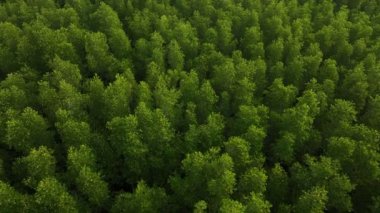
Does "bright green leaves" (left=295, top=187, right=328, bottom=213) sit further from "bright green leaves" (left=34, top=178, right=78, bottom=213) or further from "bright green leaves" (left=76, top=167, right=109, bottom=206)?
"bright green leaves" (left=34, top=178, right=78, bottom=213)

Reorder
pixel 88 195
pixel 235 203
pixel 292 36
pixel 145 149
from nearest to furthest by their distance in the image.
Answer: pixel 235 203 < pixel 88 195 < pixel 145 149 < pixel 292 36

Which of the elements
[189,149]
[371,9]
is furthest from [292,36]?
[189,149]

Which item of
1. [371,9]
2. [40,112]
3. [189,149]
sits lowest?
[40,112]

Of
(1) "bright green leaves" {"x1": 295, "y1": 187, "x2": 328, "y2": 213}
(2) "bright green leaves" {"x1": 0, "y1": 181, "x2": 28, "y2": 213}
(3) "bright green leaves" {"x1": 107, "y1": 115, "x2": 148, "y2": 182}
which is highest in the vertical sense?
(1) "bright green leaves" {"x1": 295, "y1": 187, "x2": 328, "y2": 213}

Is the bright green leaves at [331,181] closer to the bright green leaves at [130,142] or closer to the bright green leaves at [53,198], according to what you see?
the bright green leaves at [130,142]

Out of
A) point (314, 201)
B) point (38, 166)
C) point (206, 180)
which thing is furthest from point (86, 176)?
point (314, 201)

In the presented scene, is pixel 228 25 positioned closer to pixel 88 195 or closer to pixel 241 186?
pixel 241 186

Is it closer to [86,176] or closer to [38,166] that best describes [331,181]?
[86,176]

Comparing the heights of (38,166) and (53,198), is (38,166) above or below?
above

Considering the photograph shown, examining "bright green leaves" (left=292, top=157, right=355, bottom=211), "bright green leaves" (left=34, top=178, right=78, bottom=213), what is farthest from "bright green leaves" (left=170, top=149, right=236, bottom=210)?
"bright green leaves" (left=34, top=178, right=78, bottom=213)
